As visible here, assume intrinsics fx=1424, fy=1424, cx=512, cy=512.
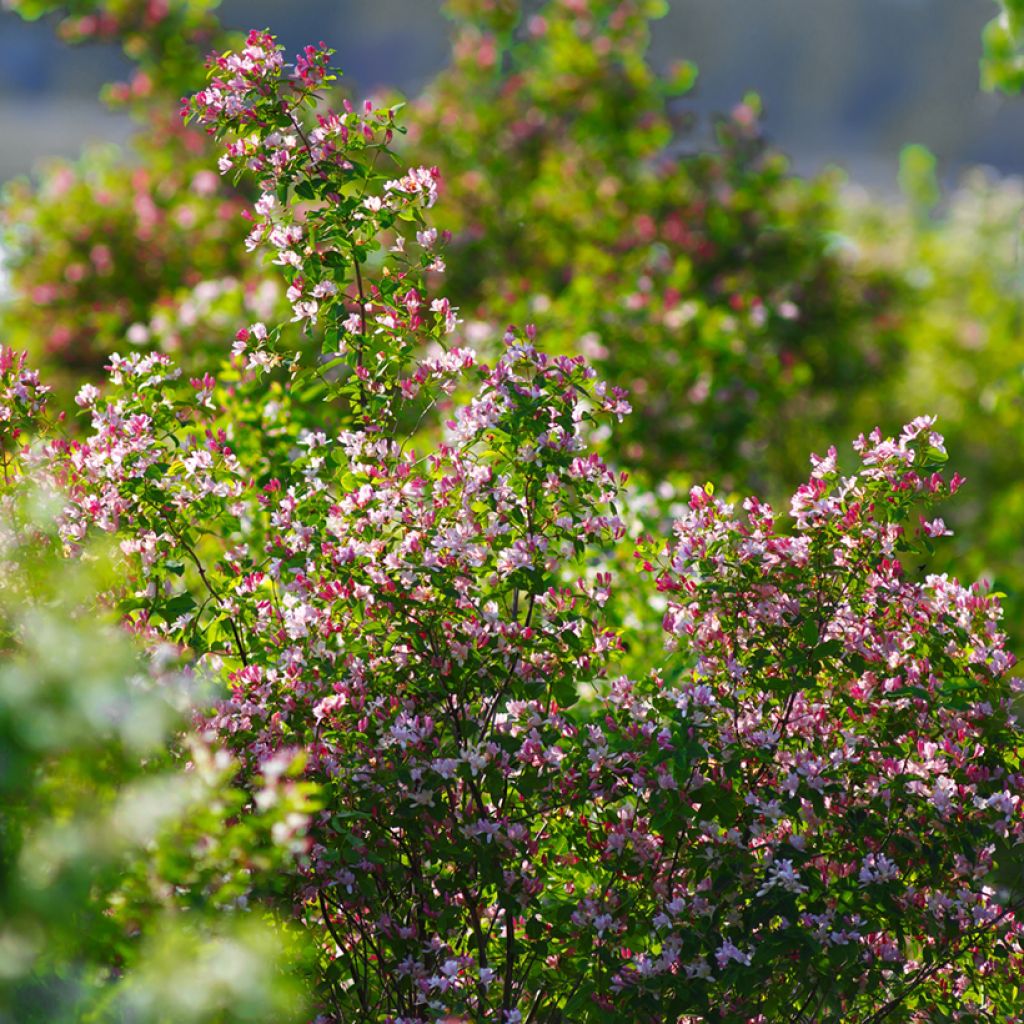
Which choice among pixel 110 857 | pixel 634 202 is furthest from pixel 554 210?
pixel 110 857

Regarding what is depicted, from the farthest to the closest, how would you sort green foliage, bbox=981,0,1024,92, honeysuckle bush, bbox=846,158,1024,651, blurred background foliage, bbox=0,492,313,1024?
honeysuckle bush, bbox=846,158,1024,651
green foliage, bbox=981,0,1024,92
blurred background foliage, bbox=0,492,313,1024

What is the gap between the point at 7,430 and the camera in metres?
2.87

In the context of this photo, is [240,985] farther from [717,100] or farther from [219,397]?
[717,100]

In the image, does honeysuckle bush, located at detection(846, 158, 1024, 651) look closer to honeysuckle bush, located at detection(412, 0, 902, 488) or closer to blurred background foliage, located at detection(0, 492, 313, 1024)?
honeysuckle bush, located at detection(412, 0, 902, 488)

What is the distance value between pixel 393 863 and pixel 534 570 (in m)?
0.58

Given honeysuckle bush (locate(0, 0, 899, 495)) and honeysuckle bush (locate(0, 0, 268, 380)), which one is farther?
honeysuckle bush (locate(0, 0, 268, 380))

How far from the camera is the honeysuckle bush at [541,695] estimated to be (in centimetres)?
246

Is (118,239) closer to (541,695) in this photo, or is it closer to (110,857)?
(541,695)

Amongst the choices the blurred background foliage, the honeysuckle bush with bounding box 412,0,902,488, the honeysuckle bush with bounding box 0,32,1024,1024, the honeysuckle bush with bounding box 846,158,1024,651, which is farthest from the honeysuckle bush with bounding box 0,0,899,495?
the blurred background foliage

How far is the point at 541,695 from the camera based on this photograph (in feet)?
8.71

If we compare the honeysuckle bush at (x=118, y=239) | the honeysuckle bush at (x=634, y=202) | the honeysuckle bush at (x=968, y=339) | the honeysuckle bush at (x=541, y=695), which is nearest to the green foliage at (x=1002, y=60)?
the honeysuckle bush at (x=968, y=339)

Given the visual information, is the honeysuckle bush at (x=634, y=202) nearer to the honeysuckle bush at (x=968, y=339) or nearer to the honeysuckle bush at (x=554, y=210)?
the honeysuckle bush at (x=554, y=210)

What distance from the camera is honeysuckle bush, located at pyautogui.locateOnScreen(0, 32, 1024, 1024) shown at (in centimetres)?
246

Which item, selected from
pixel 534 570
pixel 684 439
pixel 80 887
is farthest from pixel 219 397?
pixel 684 439
